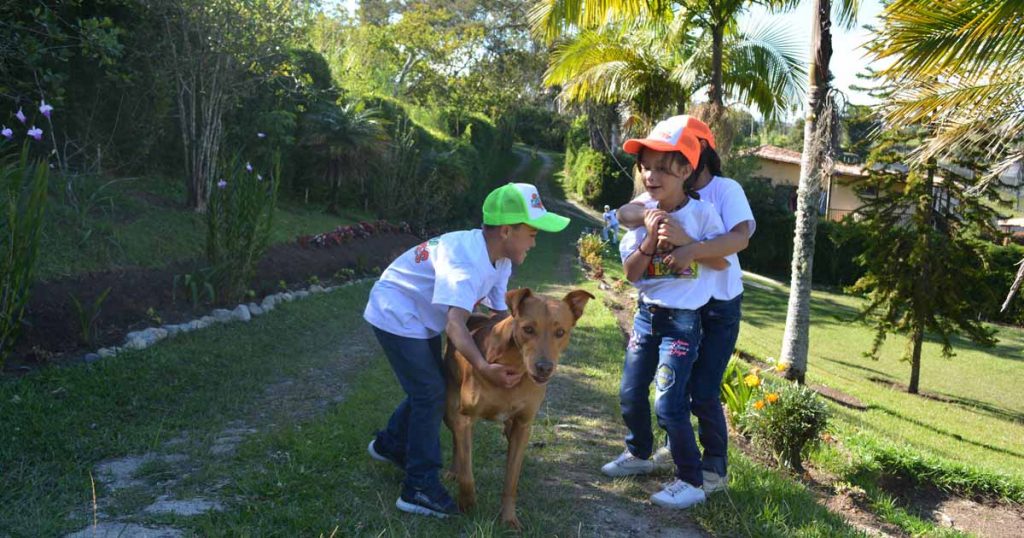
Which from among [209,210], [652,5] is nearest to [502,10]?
[652,5]

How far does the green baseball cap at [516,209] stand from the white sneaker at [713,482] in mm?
1708

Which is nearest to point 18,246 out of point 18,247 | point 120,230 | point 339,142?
point 18,247

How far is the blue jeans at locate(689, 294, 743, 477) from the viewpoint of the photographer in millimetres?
4113

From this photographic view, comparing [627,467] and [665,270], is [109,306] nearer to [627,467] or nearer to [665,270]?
[627,467]

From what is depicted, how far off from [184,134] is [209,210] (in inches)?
133

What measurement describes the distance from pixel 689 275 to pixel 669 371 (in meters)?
0.51

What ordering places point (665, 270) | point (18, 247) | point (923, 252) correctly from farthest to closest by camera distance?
1. point (923, 252)
2. point (18, 247)
3. point (665, 270)

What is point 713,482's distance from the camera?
4.26 metres

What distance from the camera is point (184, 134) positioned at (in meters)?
10.7

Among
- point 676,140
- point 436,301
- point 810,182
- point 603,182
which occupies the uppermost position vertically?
point 603,182

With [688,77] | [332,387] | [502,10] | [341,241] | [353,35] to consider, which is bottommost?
[332,387]

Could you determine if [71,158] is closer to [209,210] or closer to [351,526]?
[209,210]

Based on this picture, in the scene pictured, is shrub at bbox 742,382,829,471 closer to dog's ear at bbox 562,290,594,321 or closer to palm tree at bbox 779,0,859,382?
dog's ear at bbox 562,290,594,321

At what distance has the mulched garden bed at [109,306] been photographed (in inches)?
231
